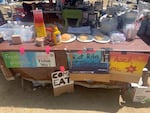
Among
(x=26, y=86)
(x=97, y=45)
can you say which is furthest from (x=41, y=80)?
(x=97, y=45)

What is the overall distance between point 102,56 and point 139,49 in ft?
1.57

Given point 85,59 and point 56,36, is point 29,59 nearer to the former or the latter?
point 56,36

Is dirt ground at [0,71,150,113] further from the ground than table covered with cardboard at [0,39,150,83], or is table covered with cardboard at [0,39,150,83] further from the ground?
table covered with cardboard at [0,39,150,83]

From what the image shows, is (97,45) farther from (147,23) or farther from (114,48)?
(147,23)

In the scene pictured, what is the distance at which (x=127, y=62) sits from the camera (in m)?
2.54

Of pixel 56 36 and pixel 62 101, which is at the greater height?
pixel 56 36

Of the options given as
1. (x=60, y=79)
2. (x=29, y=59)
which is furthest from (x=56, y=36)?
(x=60, y=79)

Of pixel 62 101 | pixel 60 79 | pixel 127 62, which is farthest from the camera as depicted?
pixel 62 101

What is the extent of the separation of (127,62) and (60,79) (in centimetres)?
95

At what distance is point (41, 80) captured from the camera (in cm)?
291

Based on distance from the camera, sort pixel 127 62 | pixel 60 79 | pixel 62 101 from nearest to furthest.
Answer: pixel 127 62
pixel 60 79
pixel 62 101

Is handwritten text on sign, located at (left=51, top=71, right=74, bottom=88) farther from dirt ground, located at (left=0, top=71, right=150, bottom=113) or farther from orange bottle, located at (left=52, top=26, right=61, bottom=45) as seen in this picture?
orange bottle, located at (left=52, top=26, right=61, bottom=45)

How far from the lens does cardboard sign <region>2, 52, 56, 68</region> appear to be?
2.56 m

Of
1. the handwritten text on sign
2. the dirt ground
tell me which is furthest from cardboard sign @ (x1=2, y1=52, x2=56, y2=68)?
the dirt ground
